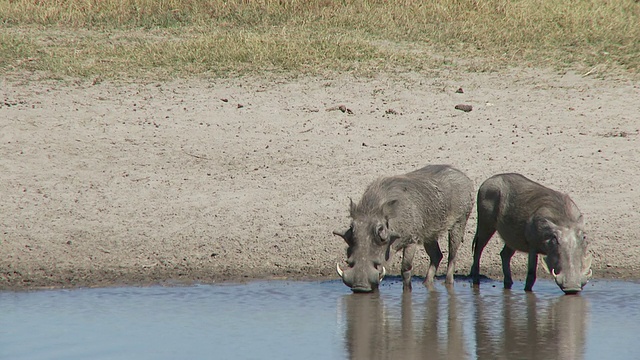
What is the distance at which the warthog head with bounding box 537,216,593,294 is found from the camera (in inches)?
292

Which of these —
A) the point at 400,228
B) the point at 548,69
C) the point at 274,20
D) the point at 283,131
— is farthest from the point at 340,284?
the point at 274,20

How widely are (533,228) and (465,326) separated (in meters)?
1.26

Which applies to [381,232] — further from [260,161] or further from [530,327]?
[260,161]

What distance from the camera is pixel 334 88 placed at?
38.7 feet

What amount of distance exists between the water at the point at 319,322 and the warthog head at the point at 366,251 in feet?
0.52

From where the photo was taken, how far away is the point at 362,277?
732 centimetres

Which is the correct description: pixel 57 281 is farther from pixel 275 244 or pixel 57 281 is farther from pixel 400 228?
pixel 400 228

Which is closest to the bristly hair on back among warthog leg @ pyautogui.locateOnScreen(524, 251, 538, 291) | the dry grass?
warthog leg @ pyautogui.locateOnScreen(524, 251, 538, 291)

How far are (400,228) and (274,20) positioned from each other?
7154 mm

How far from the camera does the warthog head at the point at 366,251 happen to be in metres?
7.33

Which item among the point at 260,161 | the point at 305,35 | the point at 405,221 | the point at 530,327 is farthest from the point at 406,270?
the point at 305,35

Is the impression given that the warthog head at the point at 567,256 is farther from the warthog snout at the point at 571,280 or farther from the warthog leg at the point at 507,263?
the warthog leg at the point at 507,263

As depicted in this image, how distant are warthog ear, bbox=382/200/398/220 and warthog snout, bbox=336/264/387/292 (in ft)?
1.60

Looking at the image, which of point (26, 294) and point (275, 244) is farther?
→ point (275, 244)
